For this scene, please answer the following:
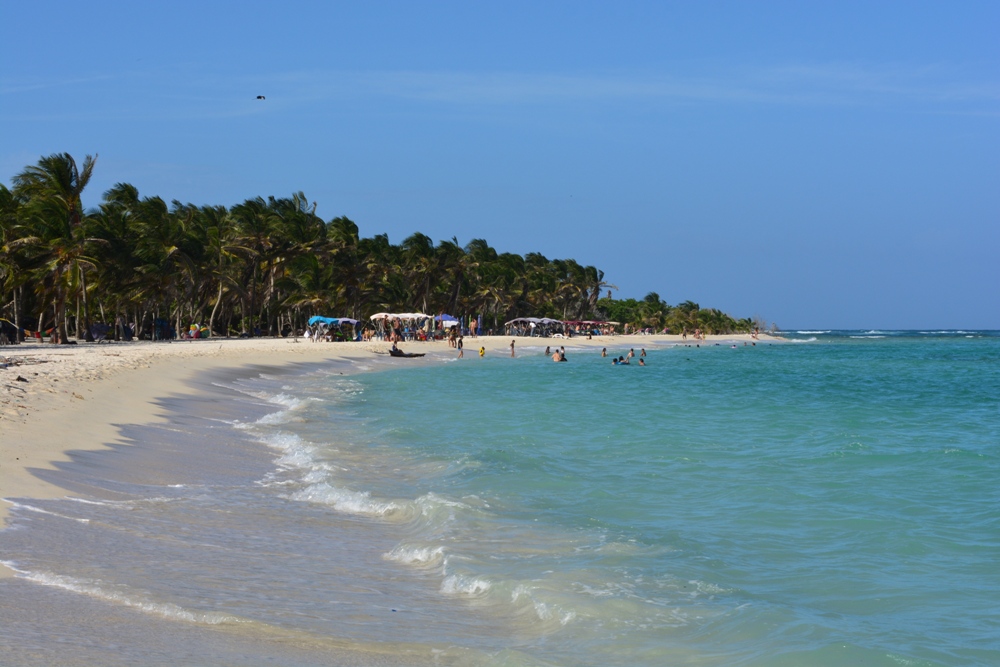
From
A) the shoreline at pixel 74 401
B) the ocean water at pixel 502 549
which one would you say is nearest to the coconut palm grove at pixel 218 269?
the shoreline at pixel 74 401

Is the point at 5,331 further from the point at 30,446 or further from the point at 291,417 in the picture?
the point at 30,446

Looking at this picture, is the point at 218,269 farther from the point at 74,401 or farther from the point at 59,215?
the point at 74,401

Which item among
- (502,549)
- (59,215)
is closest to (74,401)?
(502,549)

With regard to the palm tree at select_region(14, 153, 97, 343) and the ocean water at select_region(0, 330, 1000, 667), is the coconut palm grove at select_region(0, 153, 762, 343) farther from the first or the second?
the ocean water at select_region(0, 330, 1000, 667)

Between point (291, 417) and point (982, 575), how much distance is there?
13134 millimetres

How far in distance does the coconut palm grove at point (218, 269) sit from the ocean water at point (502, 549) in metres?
26.0

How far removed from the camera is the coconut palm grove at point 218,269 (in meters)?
38.6

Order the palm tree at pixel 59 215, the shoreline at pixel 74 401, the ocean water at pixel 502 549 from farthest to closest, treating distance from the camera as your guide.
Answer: the palm tree at pixel 59 215, the shoreline at pixel 74 401, the ocean water at pixel 502 549

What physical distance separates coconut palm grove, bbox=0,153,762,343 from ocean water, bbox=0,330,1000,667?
85.3ft

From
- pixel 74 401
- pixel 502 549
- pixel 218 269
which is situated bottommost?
pixel 502 549

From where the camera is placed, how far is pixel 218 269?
56812 millimetres

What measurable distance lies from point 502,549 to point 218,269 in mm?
51940

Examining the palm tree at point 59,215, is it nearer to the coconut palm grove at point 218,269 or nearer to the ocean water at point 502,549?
the coconut palm grove at point 218,269

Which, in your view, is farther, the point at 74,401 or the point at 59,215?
the point at 59,215
